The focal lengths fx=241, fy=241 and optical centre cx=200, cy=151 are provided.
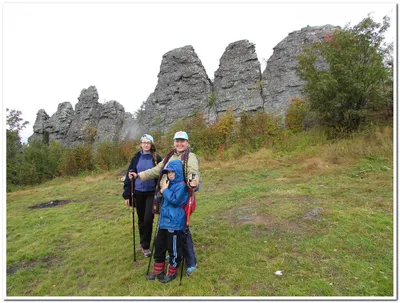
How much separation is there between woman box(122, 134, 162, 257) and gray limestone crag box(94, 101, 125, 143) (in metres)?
27.8

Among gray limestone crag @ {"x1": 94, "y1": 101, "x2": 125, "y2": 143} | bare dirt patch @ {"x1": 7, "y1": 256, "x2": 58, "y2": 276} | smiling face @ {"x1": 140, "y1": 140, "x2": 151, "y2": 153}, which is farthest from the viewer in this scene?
gray limestone crag @ {"x1": 94, "y1": 101, "x2": 125, "y2": 143}

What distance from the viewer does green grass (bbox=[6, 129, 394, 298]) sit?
3582mm

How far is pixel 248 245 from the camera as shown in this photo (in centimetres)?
468

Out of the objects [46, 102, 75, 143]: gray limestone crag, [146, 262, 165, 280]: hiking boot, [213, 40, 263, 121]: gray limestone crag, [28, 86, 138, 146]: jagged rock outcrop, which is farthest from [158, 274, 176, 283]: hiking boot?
[46, 102, 75, 143]: gray limestone crag

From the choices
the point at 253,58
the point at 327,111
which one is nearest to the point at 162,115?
the point at 253,58

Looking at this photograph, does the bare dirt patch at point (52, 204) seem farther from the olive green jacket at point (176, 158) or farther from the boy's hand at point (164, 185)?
the boy's hand at point (164, 185)

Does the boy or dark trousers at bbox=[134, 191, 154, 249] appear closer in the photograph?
the boy

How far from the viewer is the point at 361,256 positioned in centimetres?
400

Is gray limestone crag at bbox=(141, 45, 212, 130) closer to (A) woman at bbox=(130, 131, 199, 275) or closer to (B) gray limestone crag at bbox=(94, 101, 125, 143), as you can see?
(B) gray limestone crag at bbox=(94, 101, 125, 143)

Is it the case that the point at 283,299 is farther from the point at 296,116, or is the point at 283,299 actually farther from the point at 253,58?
the point at 253,58

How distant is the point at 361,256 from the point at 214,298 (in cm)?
261

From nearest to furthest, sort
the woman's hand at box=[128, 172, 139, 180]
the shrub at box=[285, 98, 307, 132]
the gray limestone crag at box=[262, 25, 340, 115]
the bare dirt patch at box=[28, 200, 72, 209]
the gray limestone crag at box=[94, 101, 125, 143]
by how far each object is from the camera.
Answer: the woman's hand at box=[128, 172, 139, 180]
the bare dirt patch at box=[28, 200, 72, 209]
the shrub at box=[285, 98, 307, 132]
the gray limestone crag at box=[262, 25, 340, 115]
the gray limestone crag at box=[94, 101, 125, 143]

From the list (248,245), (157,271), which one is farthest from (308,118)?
(157,271)

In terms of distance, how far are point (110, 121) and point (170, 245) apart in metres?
31.4
